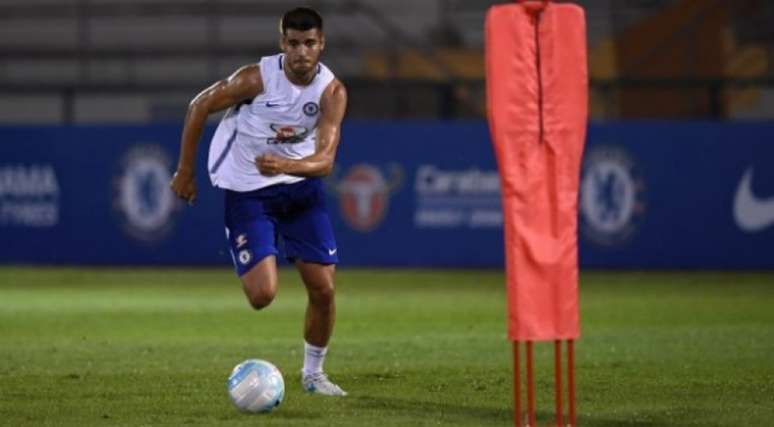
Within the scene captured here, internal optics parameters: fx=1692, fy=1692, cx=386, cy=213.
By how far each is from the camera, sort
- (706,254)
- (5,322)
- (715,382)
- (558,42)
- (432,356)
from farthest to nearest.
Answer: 1. (706,254)
2. (5,322)
3. (432,356)
4. (715,382)
5. (558,42)

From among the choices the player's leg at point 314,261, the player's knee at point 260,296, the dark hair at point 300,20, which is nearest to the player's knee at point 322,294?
the player's leg at point 314,261

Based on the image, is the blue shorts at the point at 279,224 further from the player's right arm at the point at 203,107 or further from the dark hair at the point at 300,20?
the dark hair at the point at 300,20

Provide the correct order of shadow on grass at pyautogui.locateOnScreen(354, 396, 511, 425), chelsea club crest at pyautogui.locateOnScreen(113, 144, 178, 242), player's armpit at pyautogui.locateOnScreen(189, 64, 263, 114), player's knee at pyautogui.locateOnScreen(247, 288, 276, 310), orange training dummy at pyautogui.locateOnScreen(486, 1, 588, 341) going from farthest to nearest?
1. chelsea club crest at pyautogui.locateOnScreen(113, 144, 178, 242)
2. player's armpit at pyautogui.locateOnScreen(189, 64, 263, 114)
3. player's knee at pyautogui.locateOnScreen(247, 288, 276, 310)
4. shadow on grass at pyautogui.locateOnScreen(354, 396, 511, 425)
5. orange training dummy at pyautogui.locateOnScreen(486, 1, 588, 341)

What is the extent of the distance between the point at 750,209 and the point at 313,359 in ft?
49.8

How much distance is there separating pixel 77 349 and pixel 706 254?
13237 mm

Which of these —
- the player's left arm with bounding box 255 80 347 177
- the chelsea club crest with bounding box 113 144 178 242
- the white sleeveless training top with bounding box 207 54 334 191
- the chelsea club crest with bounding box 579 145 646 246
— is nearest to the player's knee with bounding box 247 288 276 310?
the white sleeveless training top with bounding box 207 54 334 191

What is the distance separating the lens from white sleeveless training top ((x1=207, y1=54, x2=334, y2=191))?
36.4 feet

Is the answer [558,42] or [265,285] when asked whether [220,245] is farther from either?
[558,42]

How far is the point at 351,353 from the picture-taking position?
14.3 meters

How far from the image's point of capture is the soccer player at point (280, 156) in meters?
11.0

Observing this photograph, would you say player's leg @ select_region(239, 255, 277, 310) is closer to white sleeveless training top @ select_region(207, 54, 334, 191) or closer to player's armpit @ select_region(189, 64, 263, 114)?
white sleeveless training top @ select_region(207, 54, 334, 191)

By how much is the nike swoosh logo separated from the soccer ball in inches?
645

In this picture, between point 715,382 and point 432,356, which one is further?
point 432,356

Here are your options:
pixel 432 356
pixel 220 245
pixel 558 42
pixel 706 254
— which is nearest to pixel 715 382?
pixel 432 356
